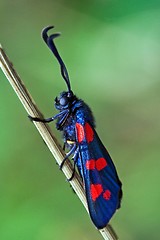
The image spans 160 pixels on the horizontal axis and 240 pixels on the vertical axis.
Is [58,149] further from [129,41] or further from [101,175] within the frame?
[129,41]

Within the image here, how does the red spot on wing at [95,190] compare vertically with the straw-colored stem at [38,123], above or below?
below

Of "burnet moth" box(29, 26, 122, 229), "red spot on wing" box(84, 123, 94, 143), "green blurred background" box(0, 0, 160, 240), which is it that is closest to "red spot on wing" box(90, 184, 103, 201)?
"burnet moth" box(29, 26, 122, 229)

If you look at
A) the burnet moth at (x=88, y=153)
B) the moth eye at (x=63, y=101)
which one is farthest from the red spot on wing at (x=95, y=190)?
the moth eye at (x=63, y=101)

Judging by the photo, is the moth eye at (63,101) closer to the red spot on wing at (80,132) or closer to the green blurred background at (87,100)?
the red spot on wing at (80,132)

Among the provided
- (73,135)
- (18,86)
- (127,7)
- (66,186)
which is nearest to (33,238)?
(66,186)

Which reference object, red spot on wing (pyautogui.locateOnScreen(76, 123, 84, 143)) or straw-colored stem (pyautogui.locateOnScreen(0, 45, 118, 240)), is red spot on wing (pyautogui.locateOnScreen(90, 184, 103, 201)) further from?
red spot on wing (pyautogui.locateOnScreen(76, 123, 84, 143))

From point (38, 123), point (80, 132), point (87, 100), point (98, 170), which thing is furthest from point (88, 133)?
point (87, 100)
